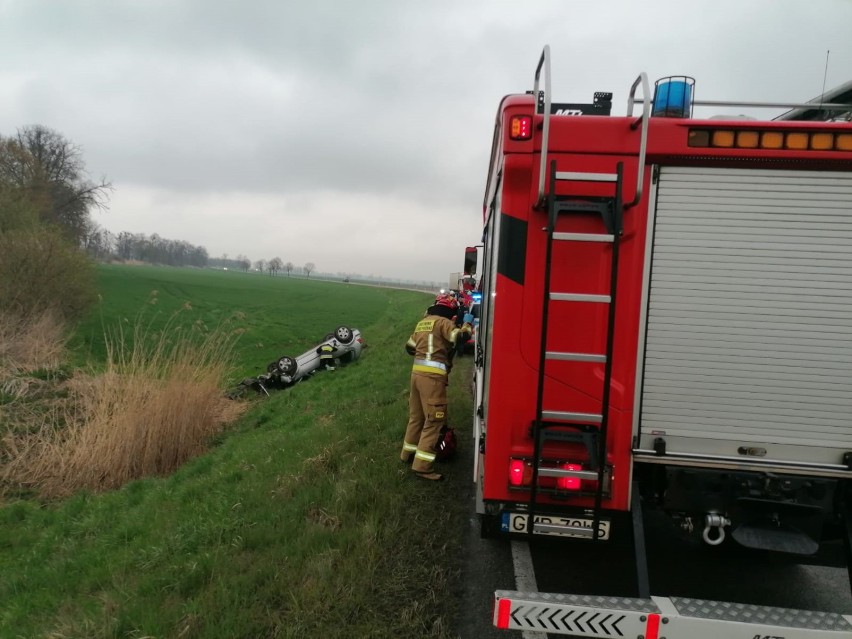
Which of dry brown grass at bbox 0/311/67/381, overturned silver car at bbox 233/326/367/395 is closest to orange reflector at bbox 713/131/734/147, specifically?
overturned silver car at bbox 233/326/367/395

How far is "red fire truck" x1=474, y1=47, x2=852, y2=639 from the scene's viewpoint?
2553mm

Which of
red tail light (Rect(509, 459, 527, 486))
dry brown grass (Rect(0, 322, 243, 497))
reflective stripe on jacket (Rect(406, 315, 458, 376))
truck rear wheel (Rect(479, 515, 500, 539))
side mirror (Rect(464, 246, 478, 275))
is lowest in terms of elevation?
dry brown grass (Rect(0, 322, 243, 497))

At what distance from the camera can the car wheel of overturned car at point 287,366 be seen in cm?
1202

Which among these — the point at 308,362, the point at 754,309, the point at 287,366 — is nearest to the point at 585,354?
the point at 754,309

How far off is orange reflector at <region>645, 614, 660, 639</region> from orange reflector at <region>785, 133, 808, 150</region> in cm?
236

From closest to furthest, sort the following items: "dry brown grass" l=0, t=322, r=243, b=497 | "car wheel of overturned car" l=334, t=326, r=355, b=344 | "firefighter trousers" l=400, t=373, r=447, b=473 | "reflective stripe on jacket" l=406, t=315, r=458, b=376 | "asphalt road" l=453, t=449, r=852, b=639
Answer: "asphalt road" l=453, t=449, r=852, b=639
"firefighter trousers" l=400, t=373, r=447, b=473
"reflective stripe on jacket" l=406, t=315, r=458, b=376
"dry brown grass" l=0, t=322, r=243, b=497
"car wheel of overturned car" l=334, t=326, r=355, b=344

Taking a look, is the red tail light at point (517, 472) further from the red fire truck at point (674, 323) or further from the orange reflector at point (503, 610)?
the orange reflector at point (503, 610)

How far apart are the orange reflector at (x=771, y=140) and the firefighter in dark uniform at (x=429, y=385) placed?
10.1ft

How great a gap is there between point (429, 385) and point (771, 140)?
3460 millimetres

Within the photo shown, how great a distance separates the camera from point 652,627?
2217 millimetres

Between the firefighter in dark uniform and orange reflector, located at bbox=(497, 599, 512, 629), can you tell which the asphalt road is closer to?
orange reflector, located at bbox=(497, 599, 512, 629)

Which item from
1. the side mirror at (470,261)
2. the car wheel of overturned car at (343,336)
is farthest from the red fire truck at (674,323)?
the car wheel of overturned car at (343,336)

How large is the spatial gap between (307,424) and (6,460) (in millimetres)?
4574

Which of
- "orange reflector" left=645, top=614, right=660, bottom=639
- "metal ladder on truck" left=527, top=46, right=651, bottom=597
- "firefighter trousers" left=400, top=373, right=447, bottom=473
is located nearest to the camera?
"orange reflector" left=645, top=614, right=660, bottom=639
